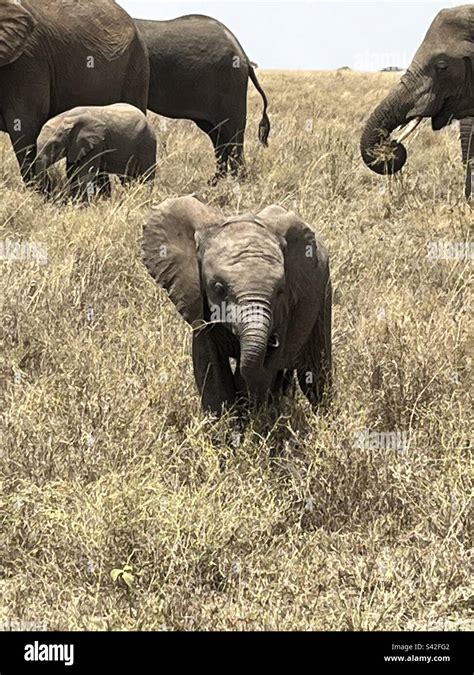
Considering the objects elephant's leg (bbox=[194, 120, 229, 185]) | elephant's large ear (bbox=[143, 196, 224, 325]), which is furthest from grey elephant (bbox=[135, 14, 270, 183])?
elephant's large ear (bbox=[143, 196, 224, 325])

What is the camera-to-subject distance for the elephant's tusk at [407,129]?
27.0 feet

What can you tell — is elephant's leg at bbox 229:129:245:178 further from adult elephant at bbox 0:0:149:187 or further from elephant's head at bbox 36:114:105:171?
elephant's head at bbox 36:114:105:171

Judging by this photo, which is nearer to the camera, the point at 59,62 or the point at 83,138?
the point at 83,138

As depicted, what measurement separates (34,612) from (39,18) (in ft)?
19.5

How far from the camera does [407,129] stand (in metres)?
8.48

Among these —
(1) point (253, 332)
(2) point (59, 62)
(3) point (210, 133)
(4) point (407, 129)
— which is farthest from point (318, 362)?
(3) point (210, 133)

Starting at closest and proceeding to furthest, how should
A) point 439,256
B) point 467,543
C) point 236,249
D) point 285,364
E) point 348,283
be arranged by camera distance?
point 467,543, point 236,249, point 285,364, point 348,283, point 439,256

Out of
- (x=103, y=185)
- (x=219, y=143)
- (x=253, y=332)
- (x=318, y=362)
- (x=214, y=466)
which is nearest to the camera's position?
(x=253, y=332)

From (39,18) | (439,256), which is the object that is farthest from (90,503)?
(39,18)

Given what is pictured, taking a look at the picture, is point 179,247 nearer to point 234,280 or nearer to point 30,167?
point 234,280

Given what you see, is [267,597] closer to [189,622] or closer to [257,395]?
[189,622]

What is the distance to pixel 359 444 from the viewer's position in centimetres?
427

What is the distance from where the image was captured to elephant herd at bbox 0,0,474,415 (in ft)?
13.6

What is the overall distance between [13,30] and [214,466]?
482 centimetres
